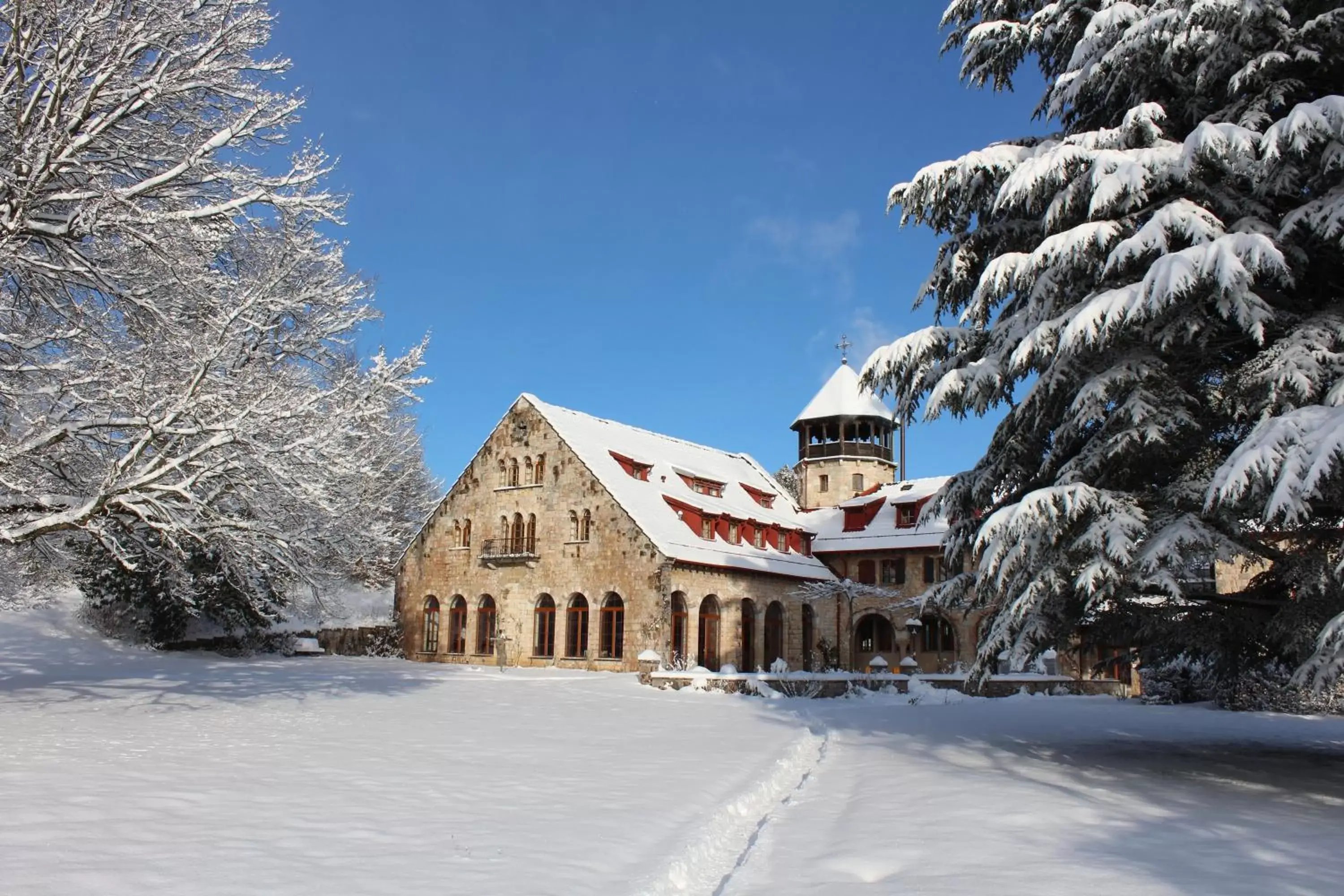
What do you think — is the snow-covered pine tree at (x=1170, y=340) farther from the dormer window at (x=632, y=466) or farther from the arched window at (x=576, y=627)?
the dormer window at (x=632, y=466)

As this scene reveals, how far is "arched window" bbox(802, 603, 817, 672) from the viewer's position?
3784 centimetres

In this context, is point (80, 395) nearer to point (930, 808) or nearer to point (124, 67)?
Answer: point (124, 67)

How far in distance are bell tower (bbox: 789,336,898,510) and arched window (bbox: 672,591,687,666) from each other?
48.0ft

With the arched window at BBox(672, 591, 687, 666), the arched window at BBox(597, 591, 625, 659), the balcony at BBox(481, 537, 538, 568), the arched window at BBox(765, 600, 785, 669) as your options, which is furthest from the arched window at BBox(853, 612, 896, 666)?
the balcony at BBox(481, 537, 538, 568)

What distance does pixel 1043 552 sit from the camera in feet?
36.6

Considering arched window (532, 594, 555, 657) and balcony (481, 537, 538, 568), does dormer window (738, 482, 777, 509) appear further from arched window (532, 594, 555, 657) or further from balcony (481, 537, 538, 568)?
arched window (532, 594, 555, 657)

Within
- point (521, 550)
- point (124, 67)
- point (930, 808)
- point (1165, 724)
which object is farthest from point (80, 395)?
point (521, 550)

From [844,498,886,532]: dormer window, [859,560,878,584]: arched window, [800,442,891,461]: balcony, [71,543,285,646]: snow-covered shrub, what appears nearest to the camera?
[71,543,285,646]: snow-covered shrub

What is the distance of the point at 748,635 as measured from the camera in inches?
1393

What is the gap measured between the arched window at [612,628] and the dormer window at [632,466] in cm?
510

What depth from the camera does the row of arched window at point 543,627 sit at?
32.2 meters

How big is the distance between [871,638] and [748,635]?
712 centimetres

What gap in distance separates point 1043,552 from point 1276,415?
2782mm

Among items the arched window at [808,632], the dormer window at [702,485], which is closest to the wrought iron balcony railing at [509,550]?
the dormer window at [702,485]
